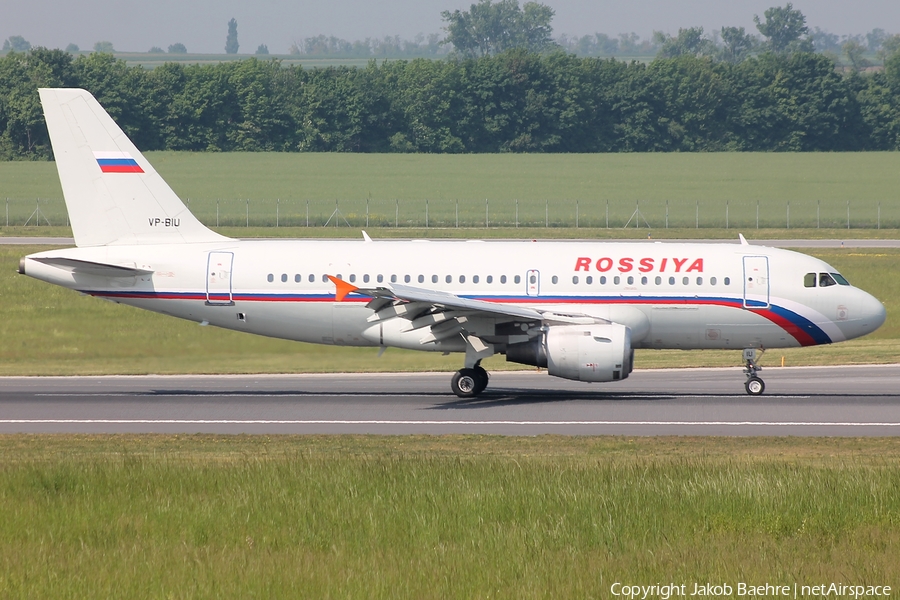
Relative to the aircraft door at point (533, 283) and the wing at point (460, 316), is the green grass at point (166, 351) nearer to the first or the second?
the wing at point (460, 316)

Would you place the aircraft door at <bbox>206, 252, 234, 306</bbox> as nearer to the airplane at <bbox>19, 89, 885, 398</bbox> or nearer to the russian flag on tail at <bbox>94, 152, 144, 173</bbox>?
the airplane at <bbox>19, 89, 885, 398</bbox>

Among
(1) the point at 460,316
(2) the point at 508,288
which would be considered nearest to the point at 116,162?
(1) the point at 460,316

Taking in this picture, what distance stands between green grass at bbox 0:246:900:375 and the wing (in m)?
3.32

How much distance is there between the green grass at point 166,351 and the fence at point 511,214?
38274mm

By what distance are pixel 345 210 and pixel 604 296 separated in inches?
2409

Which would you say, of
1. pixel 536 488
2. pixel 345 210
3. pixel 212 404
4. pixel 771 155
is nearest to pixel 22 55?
pixel 345 210

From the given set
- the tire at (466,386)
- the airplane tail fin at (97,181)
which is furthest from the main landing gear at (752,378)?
the airplane tail fin at (97,181)

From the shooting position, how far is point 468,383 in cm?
2739

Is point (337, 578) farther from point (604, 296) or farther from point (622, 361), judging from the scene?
point (604, 296)

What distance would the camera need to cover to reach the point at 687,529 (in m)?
12.8

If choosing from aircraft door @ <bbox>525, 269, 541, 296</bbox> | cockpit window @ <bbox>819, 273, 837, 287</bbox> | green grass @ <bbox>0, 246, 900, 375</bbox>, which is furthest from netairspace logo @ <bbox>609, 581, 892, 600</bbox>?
green grass @ <bbox>0, 246, 900, 375</bbox>

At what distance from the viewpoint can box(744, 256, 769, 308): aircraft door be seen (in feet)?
91.1

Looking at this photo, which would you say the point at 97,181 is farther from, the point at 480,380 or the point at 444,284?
the point at 480,380

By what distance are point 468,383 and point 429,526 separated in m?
14.4
